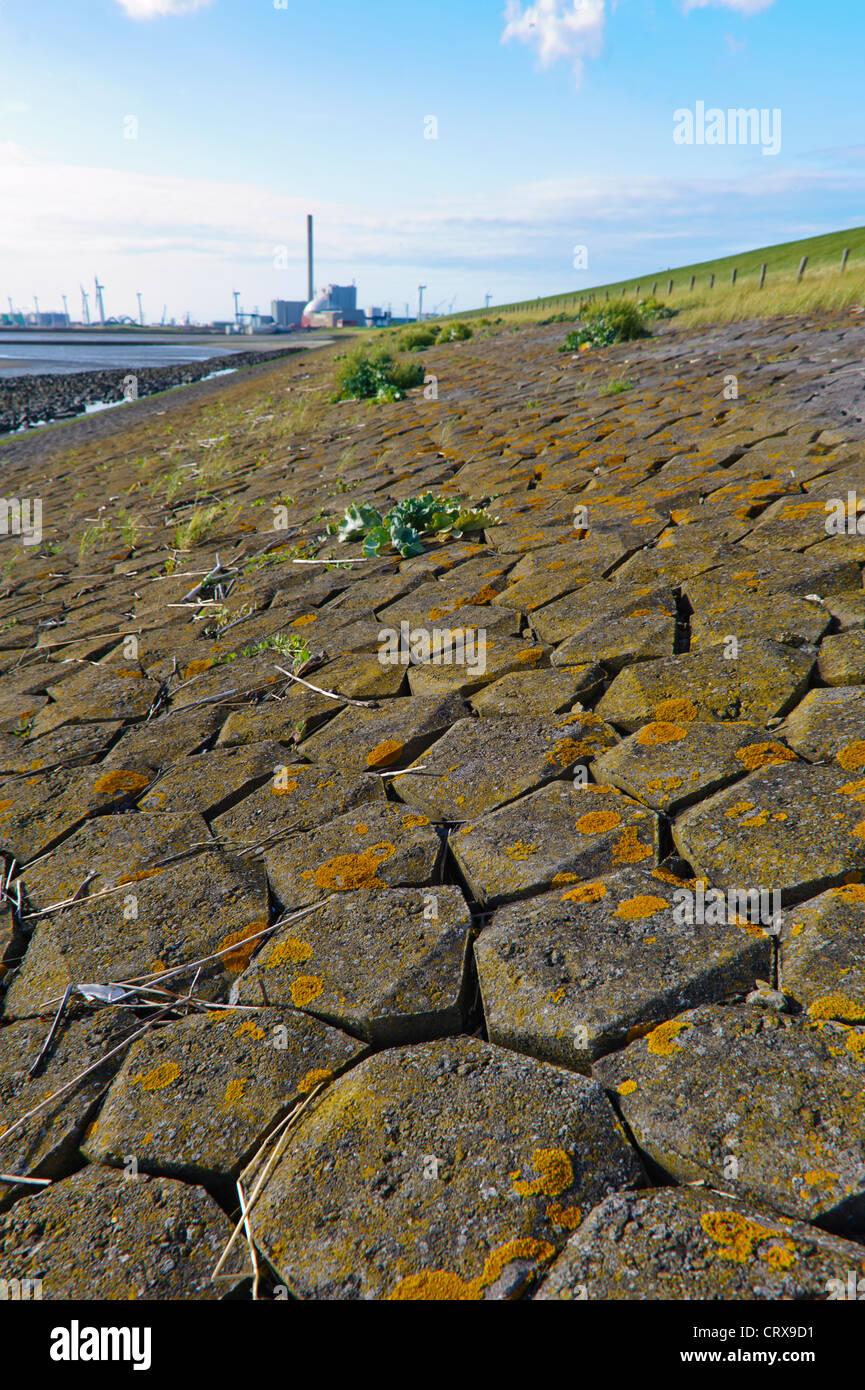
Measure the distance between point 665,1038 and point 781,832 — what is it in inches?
25.8

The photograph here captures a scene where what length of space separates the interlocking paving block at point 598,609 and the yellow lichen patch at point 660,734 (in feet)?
2.63

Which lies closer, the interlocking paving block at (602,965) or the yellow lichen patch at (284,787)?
the interlocking paving block at (602,965)

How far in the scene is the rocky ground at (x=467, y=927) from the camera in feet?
4.05

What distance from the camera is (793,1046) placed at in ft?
4.45

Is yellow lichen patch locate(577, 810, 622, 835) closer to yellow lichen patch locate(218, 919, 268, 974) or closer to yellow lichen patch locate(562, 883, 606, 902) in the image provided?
yellow lichen patch locate(562, 883, 606, 902)

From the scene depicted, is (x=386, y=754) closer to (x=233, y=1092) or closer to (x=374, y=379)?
(x=233, y=1092)

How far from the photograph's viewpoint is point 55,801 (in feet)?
9.11

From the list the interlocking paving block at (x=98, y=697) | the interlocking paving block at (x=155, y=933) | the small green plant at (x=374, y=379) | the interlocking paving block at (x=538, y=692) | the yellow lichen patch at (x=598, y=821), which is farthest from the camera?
the small green plant at (x=374, y=379)

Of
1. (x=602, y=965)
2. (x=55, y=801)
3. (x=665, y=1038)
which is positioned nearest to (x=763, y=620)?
(x=602, y=965)

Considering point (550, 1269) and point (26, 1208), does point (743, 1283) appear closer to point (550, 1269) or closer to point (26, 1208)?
point (550, 1269)

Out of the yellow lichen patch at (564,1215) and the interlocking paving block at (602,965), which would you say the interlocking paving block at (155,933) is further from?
the yellow lichen patch at (564,1215)

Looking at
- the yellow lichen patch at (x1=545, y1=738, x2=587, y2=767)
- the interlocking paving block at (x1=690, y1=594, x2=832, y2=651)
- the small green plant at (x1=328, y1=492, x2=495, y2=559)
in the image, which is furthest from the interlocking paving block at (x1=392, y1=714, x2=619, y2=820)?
the small green plant at (x1=328, y1=492, x2=495, y2=559)

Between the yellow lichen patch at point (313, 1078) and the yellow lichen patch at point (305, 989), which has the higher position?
the yellow lichen patch at point (305, 989)

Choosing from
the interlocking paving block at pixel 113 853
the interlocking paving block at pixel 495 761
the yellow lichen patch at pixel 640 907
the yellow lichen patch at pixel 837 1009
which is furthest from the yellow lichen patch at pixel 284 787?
the yellow lichen patch at pixel 837 1009
